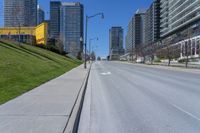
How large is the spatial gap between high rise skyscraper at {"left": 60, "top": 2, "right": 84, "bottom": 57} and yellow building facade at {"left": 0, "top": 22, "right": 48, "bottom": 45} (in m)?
9.30

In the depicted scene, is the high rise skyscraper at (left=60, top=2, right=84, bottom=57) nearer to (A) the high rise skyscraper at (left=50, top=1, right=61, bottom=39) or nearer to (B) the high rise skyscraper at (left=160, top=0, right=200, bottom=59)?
(A) the high rise skyscraper at (left=50, top=1, right=61, bottom=39)

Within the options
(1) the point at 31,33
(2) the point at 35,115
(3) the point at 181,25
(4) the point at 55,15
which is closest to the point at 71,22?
(1) the point at 31,33

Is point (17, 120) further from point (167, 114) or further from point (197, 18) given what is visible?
point (197, 18)

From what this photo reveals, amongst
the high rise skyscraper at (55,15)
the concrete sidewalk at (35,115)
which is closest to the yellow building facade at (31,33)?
the high rise skyscraper at (55,15)

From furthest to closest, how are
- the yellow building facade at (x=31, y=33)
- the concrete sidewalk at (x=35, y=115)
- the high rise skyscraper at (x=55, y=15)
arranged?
the high rise skyscraper at (x=55, y=15) → the yellow building facade at (x=31, y=33) → the concrete sidewalk at (x=35, y=115)

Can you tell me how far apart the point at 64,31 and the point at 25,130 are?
125 metres

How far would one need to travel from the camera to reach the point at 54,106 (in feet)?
38.5

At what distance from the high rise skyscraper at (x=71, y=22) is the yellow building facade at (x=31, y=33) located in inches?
366

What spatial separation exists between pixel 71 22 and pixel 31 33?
16288 mm

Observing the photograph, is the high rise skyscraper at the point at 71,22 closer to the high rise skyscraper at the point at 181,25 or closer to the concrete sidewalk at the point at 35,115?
the high rise skyscraper at the point at 181,25

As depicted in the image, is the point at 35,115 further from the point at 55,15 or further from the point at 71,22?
the point at 55,15

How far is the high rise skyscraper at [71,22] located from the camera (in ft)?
354

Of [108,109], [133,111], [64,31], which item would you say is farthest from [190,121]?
[64,31]

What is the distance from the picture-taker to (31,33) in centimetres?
10206
